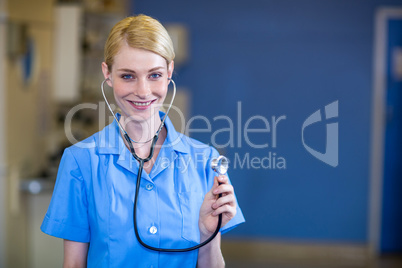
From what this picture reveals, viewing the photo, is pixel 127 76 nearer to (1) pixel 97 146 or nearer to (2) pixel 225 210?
(1) pixel 97 146

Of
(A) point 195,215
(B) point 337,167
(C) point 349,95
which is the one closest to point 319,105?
(C) point 349,95

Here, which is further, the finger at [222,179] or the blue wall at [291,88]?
the blue wall at [291,88]

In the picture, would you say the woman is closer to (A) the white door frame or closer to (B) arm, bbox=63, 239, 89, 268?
(B) arm, bbox=63, 239, 89, 268

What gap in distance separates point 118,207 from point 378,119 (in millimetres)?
2728

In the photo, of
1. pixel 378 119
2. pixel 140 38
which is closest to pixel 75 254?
pixel 140 38

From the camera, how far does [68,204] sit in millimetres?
1063

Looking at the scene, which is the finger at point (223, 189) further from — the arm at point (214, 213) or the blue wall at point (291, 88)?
the blue wall at point (291, 88)

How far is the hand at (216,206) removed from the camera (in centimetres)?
101

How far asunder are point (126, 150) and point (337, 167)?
2560mm

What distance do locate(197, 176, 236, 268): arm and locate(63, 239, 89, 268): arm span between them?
0.28 meters

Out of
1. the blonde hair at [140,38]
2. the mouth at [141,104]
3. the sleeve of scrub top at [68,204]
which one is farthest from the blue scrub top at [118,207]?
the blonde hair at [140,38]

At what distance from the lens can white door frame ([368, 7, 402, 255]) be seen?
330 centimetres

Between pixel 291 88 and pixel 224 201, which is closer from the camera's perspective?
pixel 224 201

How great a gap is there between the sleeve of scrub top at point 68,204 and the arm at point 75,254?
24 millimetres
